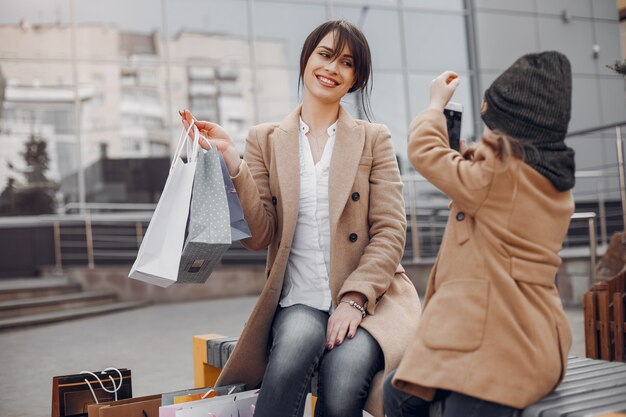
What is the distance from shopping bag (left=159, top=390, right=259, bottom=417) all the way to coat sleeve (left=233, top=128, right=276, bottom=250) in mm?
611

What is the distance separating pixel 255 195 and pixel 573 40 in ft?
49.0

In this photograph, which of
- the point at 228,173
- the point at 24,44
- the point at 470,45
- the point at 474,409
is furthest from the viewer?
the point at 470,45

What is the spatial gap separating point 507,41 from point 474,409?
Answer: 14696 mm

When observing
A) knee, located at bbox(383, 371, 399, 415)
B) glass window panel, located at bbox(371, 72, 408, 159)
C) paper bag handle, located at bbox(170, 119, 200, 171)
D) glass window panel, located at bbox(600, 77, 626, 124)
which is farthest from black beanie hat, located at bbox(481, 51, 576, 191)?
glass window panel, located at bbox(600, 77, 626, 124)

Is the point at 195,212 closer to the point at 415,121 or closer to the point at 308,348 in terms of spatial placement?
the point at 308,348

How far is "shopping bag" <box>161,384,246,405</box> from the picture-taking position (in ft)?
8.27

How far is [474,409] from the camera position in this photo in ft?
5.95

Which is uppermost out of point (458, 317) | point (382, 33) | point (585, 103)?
point (382, 33)

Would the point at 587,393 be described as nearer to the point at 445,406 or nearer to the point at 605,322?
the point at 445,406

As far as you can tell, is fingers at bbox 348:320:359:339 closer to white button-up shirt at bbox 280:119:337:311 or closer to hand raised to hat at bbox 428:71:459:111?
white button-up shirt at bbox 280:119:337:311

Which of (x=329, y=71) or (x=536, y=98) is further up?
(x=329, y=71)

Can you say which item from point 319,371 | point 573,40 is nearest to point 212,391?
point 319,371

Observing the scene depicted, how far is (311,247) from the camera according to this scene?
106 inches

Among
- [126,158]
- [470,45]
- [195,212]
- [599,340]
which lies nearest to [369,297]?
[195,212]
